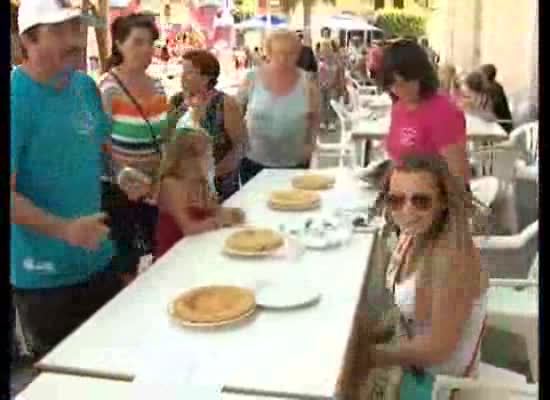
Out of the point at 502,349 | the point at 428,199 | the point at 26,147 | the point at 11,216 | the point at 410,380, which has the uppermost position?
the point at 11,216

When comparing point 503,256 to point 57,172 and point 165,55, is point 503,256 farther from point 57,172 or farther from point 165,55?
point 165,55

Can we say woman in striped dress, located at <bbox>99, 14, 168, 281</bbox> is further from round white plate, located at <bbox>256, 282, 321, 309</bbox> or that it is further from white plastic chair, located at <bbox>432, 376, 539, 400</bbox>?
white plastic chair, located at <bbox>432, 376, 539, 400</bbox>

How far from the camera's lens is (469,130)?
376cm

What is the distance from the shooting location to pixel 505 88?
4574 mm

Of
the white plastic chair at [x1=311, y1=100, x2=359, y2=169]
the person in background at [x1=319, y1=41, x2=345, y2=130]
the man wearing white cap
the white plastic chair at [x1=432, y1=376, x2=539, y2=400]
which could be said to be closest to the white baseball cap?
the man wearing white cap

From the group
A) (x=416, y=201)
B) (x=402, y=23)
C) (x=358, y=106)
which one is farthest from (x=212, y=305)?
(x=402, y=23)

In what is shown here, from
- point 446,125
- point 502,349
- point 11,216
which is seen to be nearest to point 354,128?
point 446,125

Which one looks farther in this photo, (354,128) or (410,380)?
(354,128)

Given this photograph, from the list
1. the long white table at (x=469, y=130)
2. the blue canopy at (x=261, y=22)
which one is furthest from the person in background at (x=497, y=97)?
the blue canopy at (x=261, y=22)

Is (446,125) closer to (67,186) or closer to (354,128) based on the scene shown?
(67,186)

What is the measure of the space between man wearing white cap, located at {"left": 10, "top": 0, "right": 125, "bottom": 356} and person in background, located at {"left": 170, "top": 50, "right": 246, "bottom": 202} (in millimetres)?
1006

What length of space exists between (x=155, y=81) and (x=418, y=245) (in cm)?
107

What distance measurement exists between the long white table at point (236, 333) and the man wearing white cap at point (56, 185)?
0.37ft

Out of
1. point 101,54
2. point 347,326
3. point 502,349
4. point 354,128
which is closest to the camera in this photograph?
point 347,326
